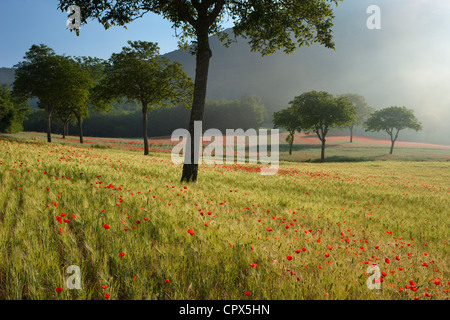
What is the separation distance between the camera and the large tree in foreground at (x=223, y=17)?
8812 mm

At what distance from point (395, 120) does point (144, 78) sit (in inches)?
2444

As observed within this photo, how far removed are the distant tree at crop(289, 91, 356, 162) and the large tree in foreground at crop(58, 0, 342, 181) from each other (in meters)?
34.7

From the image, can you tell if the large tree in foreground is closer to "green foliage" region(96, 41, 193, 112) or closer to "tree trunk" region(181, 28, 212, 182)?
"tree trunk" region(181, 28, 212, 182)

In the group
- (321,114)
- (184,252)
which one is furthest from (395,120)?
(184,252)

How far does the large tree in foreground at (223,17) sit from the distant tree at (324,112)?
34737 millimetres

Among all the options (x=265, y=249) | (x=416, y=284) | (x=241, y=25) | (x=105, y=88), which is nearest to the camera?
(x=416, y=284)

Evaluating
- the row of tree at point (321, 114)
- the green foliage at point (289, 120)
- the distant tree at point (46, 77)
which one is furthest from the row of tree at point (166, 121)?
the distant tree at point (46, 77)

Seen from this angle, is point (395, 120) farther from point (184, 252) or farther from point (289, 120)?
point (184, 252)

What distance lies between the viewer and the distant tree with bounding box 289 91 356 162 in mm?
41438

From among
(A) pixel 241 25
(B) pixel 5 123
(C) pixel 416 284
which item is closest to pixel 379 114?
(A) pixel 241 25
